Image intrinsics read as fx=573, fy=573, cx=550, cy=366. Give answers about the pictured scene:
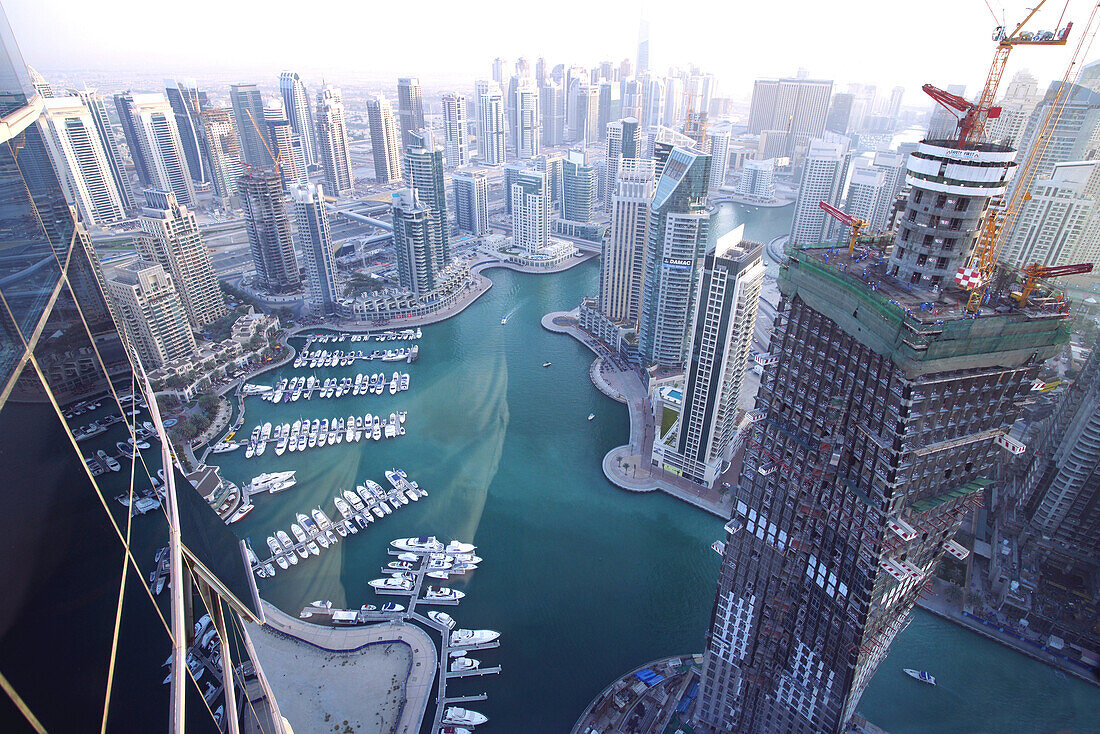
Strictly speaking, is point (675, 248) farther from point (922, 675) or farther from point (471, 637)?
point (471, 637)

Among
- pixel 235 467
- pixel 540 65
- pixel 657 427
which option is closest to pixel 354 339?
pixel 235 467

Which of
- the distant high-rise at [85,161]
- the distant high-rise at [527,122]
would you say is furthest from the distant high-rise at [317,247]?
the distant high-rise at [527,122]

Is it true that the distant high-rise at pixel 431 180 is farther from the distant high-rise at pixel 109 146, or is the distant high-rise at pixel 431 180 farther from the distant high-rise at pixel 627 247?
the distant high-rise at pixel 109 146

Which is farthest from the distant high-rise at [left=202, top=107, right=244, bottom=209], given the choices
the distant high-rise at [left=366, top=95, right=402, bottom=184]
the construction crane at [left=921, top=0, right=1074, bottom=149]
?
the construction crane at [left=921, top=0, right=1074, bottom=149]

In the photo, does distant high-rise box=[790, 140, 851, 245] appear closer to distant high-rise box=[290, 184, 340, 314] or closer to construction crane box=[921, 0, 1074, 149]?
distant high-rise box=[290, 184, 340, 314]

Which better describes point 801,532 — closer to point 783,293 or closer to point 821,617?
point 821,617

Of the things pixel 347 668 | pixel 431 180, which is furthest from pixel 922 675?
pixel 431 180
